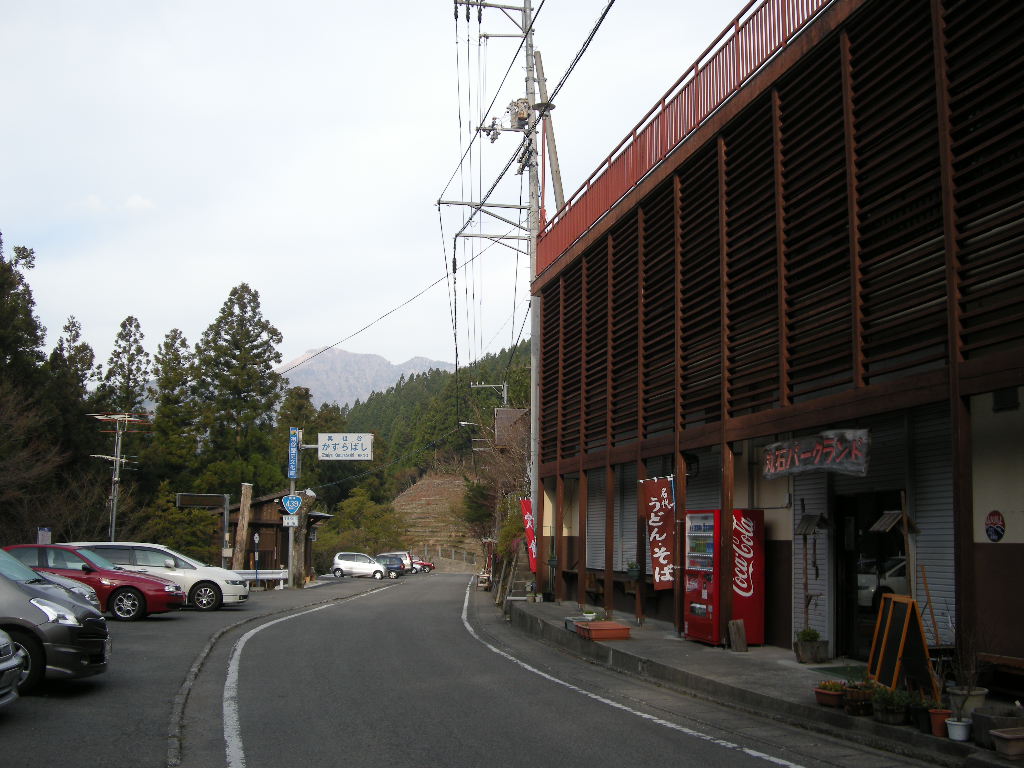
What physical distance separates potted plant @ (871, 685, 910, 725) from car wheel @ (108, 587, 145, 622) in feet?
50.4

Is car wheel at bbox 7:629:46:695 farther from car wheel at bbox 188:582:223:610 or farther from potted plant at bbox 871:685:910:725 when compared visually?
car wheel at bbox 188:582:223:610

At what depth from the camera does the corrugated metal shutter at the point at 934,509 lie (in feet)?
36.7

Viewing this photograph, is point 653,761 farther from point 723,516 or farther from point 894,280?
point 723,516

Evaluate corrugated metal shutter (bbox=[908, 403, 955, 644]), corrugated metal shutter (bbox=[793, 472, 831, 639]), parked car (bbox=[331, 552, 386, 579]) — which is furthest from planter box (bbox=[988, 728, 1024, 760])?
parked car (bbox=[331, 552, 386, 579])

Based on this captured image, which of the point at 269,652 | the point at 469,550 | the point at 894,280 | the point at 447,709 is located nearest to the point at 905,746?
the point at 447,709

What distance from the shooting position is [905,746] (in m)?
8.08

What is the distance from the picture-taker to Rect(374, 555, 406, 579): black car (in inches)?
2328

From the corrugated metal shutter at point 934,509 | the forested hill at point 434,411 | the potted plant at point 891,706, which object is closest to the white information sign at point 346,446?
the forested hill at point 434,411

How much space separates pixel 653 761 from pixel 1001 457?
5.32 m

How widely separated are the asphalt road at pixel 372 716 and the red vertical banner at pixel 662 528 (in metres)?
2.42

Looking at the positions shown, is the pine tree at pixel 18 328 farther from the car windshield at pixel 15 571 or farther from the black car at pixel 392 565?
the car windshield at pixel 15 571

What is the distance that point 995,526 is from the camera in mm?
9867

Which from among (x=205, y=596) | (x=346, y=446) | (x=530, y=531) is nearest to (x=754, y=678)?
(x=530, y=531)

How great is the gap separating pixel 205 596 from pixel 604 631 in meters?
12.4
